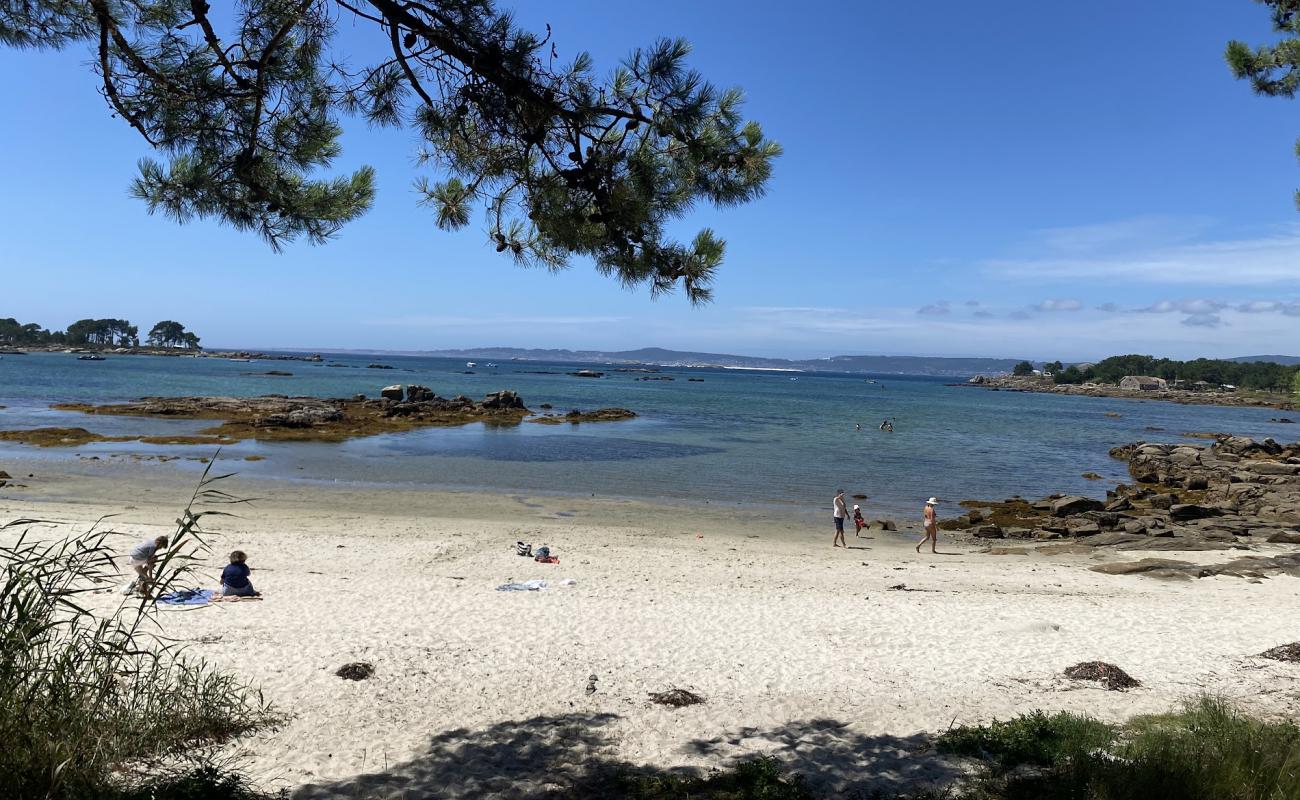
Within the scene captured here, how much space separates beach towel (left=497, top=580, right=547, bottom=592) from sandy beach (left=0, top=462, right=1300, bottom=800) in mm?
221

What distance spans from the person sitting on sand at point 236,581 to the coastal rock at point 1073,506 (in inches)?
919

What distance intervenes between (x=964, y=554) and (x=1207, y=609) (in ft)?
20.9

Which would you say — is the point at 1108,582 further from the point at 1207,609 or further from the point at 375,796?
the point at 375,796

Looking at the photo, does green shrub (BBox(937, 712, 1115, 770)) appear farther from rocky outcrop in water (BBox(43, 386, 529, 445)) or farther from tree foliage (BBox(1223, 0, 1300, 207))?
rocky outcrop in water (BBox(43, 386, 529, 445))

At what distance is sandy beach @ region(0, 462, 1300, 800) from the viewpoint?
655cm

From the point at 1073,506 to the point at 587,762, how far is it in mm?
22920

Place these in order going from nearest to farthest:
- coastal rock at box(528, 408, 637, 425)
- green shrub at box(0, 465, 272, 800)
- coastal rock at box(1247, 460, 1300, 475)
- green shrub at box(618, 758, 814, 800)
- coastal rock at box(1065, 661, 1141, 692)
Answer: green shrub at box(0, 465, 272, 800)
green shrub at box(618, 758, 814, 800)
coastal rock at box(1065, 661, 1141, 692)
coastal rock at box(1247, 460, 1300, 475)
coastal rock at box(528, 408, 637, 425)

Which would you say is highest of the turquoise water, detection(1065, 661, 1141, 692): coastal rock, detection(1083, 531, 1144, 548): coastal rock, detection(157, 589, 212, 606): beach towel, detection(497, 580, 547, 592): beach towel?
detection(1065, 661, 1141, 692): coastal rock

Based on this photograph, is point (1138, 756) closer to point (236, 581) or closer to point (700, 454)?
point (236, 581)

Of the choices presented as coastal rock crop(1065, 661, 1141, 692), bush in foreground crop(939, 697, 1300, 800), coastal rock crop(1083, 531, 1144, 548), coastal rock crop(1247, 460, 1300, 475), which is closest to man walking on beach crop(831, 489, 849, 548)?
coastal rock crop(1083, 531, 1144, 548)

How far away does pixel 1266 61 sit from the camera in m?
7.90

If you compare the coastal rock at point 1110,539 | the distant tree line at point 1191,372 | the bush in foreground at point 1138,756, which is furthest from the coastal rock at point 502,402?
the distant tree line at point 1191,372

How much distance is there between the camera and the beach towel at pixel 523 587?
Result: 12.6m

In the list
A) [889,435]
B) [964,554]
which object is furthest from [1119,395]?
[964,554]
